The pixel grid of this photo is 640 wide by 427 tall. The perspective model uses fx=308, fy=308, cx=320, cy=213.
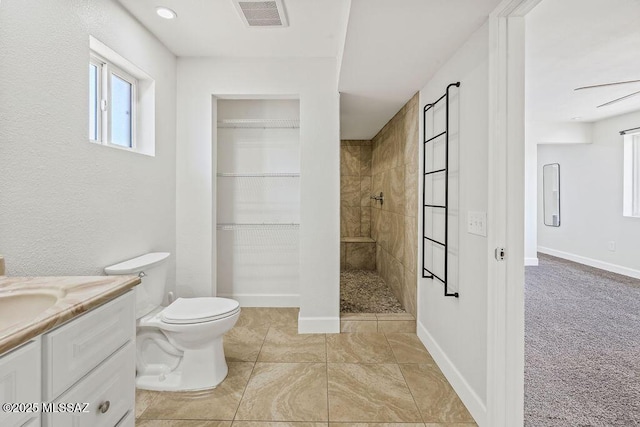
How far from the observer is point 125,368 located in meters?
1.09

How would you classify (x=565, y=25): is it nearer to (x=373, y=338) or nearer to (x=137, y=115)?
(x=373, y=338)

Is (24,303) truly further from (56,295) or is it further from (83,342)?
(83,342)

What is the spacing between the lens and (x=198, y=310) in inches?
77.5

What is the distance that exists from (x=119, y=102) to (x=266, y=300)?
2.15m

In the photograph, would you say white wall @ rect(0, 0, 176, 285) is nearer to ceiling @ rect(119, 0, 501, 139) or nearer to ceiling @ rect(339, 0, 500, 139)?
ceiling @ rect(119, 0, 501, 139)

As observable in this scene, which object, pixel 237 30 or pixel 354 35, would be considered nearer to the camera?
pixel 354 35

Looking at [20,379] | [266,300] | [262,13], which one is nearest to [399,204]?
[266,300]

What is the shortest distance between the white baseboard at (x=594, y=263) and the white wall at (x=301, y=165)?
15.1 ft

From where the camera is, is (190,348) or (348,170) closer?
(190,348)

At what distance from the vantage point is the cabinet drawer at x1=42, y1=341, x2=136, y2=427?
Answer: 0.83 m

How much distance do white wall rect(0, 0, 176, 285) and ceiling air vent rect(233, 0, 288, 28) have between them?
77 centimetres

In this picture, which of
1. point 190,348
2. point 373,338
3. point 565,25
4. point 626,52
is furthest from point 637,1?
point 190,348

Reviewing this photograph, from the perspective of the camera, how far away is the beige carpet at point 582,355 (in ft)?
5.42

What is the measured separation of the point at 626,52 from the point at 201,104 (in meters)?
3.60
